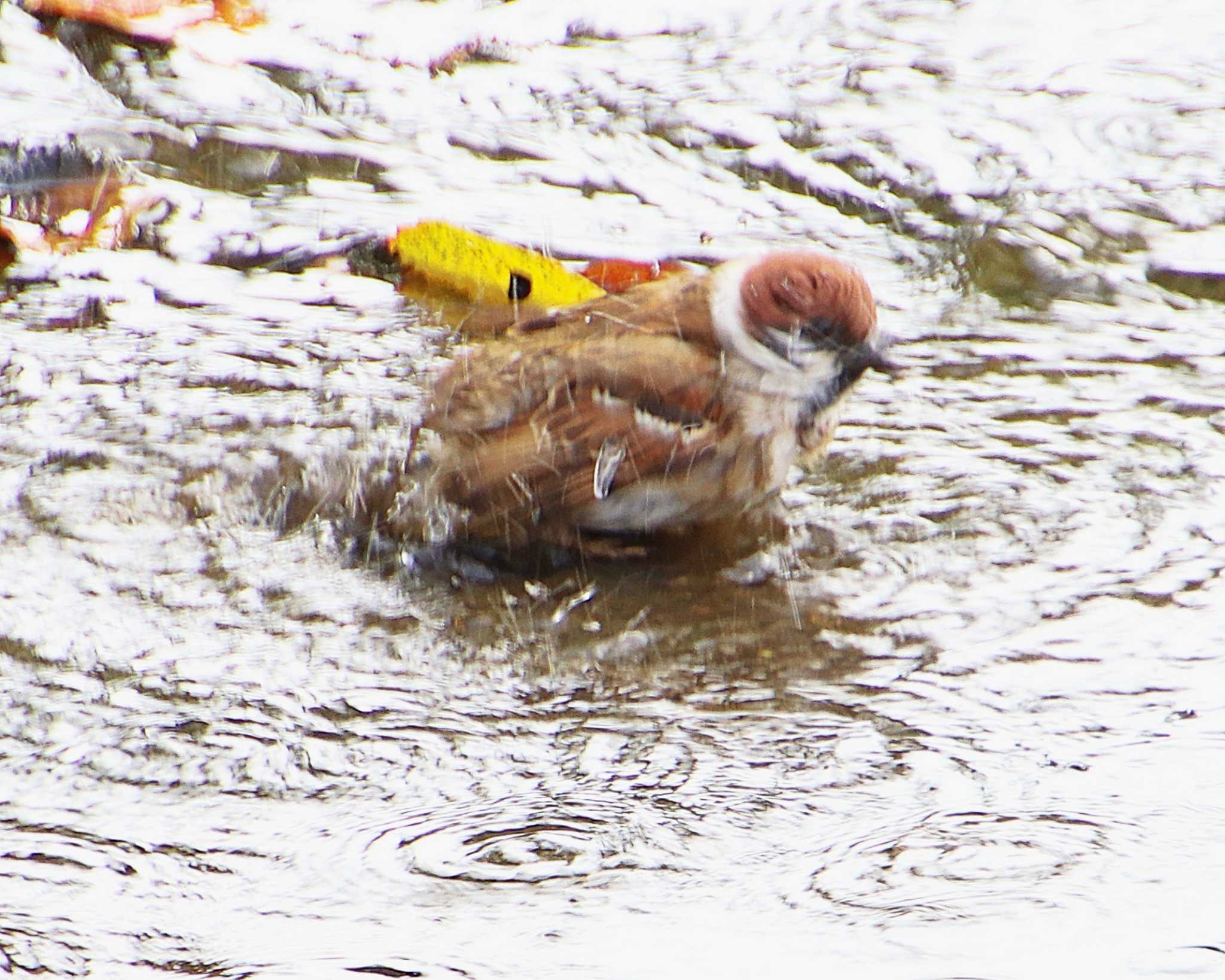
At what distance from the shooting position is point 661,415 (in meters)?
3.41

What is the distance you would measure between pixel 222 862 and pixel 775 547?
59.5 inches

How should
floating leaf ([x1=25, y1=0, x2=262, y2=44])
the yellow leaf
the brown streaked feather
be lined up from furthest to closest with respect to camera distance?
1. floating leaf ([x1=25, y1=0, x2=262, y2=44])
2. the yellow leaf
3. the brown streaked feather

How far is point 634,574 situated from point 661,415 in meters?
0.33

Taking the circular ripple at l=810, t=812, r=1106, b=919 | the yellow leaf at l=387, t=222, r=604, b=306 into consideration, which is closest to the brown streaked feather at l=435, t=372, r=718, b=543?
the yellow leaf at l=387, t=222, r=604, b=306

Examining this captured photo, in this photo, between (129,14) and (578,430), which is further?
(129,14)

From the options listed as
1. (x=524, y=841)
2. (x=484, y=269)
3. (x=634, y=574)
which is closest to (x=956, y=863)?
(x=524, y=841)

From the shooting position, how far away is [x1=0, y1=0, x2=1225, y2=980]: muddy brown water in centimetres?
232

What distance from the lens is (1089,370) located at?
426cm

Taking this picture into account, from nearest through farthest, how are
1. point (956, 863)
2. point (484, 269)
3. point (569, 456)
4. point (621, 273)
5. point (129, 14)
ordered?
point (956, 863), point (569, 456), point (484, 269), point (621, 273), point (129, 14)

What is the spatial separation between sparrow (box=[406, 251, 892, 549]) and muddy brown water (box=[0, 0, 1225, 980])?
0.15 meters

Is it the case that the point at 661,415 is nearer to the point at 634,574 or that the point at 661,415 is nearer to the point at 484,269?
the point at 634,574

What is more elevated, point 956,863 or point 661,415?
point 661,415

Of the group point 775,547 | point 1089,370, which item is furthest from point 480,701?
point 1089,370

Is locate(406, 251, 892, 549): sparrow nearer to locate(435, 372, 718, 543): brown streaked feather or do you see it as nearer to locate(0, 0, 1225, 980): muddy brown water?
locate(435, 372, 718, 543): brown streaked feather
